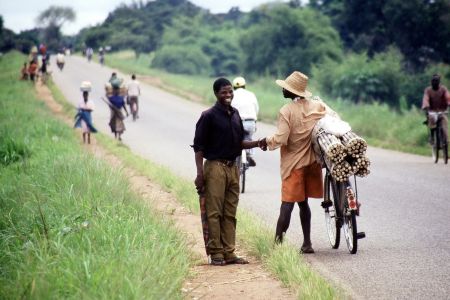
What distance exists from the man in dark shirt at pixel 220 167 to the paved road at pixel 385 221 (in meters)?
1.02

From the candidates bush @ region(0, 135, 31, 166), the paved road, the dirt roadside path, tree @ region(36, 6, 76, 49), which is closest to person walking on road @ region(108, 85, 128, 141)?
the paved road

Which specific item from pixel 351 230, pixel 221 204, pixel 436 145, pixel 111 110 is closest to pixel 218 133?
pixel 221 204

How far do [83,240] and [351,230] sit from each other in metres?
2.92

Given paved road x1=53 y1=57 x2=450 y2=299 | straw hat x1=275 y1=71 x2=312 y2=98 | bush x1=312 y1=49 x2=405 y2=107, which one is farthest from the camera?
bush x1=312 y1=49 x2=405 y2=107

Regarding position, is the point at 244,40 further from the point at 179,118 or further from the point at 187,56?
the point at 179,118

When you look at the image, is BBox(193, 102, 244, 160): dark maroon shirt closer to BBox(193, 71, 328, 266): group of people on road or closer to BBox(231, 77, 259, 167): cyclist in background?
BBox(193, 71, 328, 266): group of people on road

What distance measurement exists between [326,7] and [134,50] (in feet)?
122

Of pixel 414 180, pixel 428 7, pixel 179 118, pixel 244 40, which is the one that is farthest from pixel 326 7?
pixel 414 180

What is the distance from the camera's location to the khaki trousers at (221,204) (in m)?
7.84

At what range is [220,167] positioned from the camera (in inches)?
309

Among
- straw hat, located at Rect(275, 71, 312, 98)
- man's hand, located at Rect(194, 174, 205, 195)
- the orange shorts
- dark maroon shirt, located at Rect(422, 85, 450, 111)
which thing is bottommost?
the orange shorts

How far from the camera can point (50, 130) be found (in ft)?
71.3

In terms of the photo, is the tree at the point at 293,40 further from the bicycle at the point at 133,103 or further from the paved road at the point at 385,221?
the paved road at the point at 385,221

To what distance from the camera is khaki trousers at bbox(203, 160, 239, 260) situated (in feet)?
25.7
